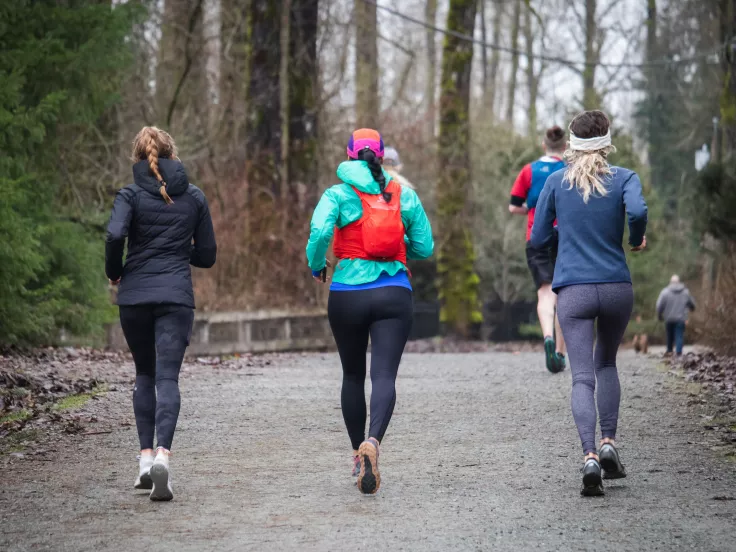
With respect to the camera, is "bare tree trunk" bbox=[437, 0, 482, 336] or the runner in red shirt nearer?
the runner in red shirt

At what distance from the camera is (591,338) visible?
22.0 ft

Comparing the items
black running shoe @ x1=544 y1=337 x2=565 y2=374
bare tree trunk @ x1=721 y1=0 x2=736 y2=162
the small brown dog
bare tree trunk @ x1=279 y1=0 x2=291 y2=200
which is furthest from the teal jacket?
bare tree trunk @ x1=721 y1=0 x2=736 y2=162

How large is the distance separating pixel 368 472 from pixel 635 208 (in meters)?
1.97

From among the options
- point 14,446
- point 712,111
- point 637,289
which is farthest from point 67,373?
point 712,111

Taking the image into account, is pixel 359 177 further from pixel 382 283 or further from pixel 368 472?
pixel 368 472

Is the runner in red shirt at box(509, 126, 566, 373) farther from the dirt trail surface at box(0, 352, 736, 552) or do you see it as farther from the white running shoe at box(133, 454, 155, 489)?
the white running shoe at box(133, 454, 155, 489)

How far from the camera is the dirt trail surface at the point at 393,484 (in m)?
5.46

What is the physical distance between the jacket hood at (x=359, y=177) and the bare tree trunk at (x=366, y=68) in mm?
20213

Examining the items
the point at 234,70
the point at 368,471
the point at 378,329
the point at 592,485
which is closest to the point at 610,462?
the point at 592,485

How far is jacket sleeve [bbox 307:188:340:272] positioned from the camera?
21.7ft

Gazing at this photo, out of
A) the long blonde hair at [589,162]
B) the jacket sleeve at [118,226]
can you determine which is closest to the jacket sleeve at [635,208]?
the long blonde hair at [589,162]

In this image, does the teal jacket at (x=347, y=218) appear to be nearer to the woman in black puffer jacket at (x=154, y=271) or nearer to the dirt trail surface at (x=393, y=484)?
the woman in black puffer jacket at (x=154, y=271)

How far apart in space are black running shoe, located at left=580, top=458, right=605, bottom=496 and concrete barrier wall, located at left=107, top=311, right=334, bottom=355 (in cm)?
1083

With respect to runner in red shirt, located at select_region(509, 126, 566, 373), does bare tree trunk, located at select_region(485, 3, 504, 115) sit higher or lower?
higher
